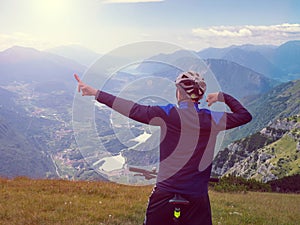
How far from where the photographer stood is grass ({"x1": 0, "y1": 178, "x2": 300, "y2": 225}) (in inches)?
398

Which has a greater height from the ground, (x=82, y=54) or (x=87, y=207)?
(x=82, y=54)

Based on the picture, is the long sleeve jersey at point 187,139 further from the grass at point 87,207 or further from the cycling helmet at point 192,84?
the grass at point 87,207

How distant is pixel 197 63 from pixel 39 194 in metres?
9.13

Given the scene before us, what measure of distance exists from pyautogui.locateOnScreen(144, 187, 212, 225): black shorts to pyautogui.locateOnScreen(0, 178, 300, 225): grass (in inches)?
210

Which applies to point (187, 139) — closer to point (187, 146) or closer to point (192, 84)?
point (187, 146)

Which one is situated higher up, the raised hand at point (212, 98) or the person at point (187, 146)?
the raised hand at point (212, 98)

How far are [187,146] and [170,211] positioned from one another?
923 millimetres

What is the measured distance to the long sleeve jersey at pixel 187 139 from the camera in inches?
185

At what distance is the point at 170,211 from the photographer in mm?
4832

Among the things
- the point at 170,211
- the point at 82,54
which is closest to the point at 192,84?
the point at 170,211

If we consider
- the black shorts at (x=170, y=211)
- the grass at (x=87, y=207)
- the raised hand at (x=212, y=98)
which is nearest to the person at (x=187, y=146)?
the black shorts at (x=170, y=211)

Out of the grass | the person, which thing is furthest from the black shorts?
the grass

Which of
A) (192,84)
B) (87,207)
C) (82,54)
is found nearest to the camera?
(192,84)

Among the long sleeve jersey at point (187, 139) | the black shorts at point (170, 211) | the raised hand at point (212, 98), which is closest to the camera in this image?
the long sleeve jersey at point (187, 139)
